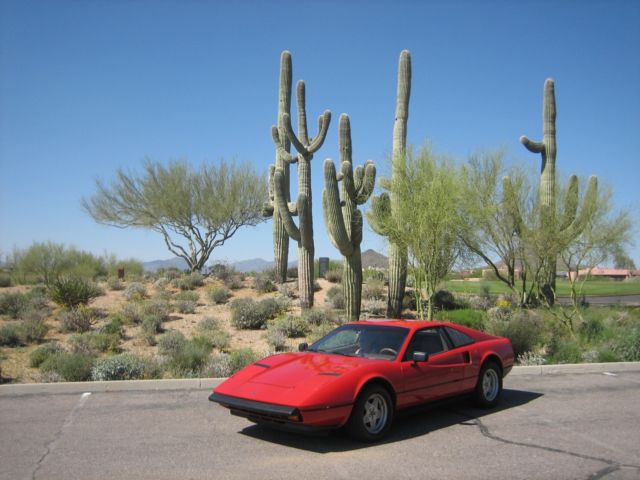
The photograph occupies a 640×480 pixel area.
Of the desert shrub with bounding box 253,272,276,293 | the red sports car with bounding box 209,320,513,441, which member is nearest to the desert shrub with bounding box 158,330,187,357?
the red sports car with bounding box 209,320,513,441

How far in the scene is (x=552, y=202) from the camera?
21344mm

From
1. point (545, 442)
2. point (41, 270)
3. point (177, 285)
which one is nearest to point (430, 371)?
point (545, 442)

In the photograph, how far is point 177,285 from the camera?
25.1 metres

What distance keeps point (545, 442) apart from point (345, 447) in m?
2.19

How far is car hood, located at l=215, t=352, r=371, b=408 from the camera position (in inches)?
248

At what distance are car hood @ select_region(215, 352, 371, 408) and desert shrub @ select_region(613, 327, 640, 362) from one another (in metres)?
8.89

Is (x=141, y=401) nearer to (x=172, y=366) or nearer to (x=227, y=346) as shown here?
(x=172, y=366)

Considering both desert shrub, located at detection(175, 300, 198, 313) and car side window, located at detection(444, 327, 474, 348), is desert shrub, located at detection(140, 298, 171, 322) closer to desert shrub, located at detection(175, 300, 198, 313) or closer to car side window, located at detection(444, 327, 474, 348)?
desert shrub, located at detection(175, 300, 198, 313)

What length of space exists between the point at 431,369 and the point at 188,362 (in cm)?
596

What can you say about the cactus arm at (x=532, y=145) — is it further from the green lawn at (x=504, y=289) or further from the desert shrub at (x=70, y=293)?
the desert shrub at (x=70, y=293)

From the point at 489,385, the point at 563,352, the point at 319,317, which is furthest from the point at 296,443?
the point at 319,317

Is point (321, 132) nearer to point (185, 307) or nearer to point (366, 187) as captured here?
point (366, 187)

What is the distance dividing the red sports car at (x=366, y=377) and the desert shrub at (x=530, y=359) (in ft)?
14.4

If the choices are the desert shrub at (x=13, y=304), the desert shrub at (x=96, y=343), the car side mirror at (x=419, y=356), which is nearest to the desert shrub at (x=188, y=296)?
the desert shrub at (x=13, y=304)
